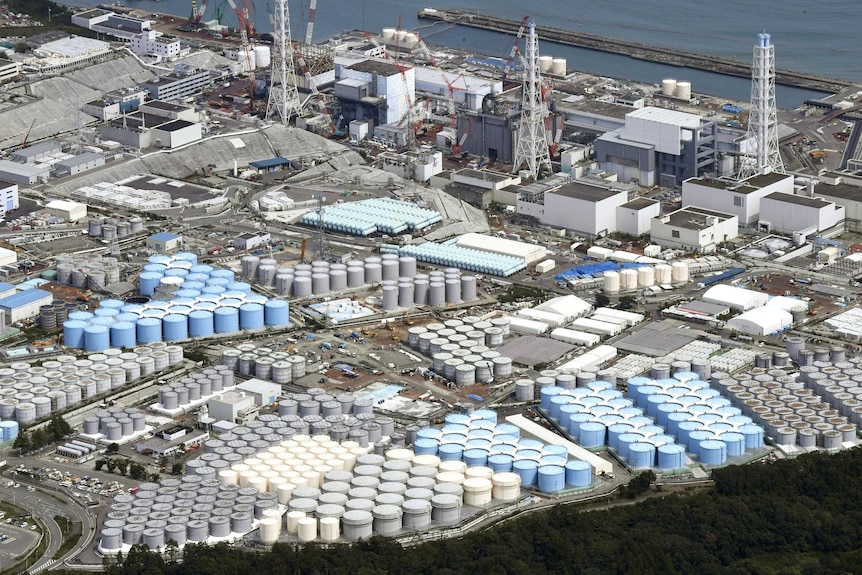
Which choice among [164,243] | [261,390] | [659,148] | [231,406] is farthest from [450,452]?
[659,148]

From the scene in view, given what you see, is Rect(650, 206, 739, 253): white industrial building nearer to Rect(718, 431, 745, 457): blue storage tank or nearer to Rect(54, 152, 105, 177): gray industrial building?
Rect(718, 431, 745, 457): blue storage tank

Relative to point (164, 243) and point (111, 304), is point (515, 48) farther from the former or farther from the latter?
point (111, 304)

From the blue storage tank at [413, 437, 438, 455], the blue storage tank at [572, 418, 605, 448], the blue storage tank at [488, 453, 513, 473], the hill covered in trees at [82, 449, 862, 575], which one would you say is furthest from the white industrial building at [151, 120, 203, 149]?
the hill covered in trees at [82, 449, 862, 575]

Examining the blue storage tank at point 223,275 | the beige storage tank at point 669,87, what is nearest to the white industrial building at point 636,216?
the blue storage tank at point 223,275

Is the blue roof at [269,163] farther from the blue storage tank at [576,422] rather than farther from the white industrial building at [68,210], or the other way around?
the blue storage tank at [576,422]

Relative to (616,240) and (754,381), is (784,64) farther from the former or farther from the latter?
(754,381)

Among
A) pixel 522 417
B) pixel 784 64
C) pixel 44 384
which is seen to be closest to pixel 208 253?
pixel 44 384
